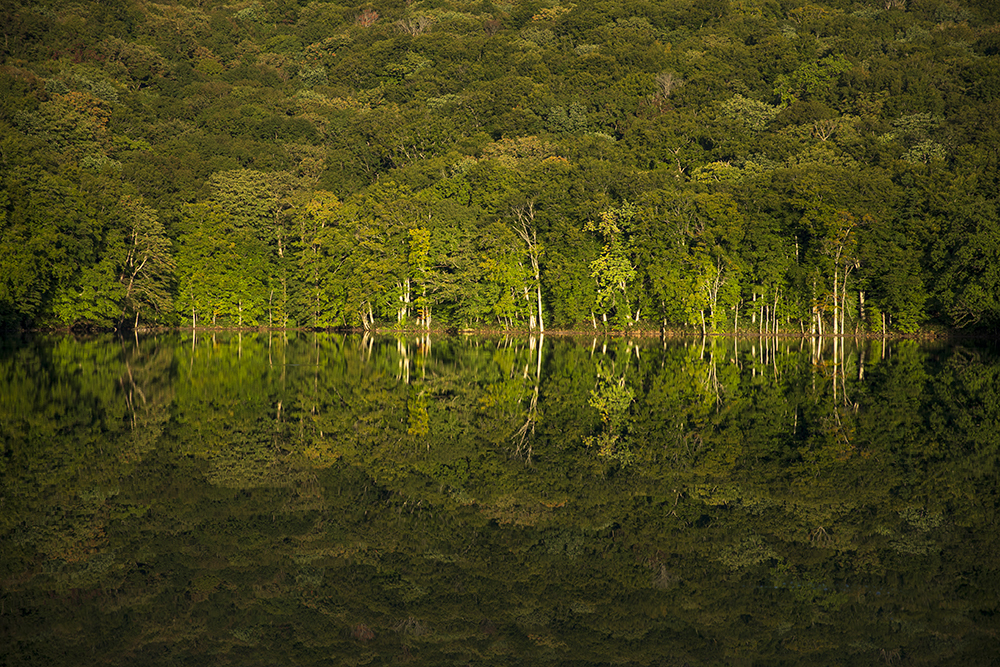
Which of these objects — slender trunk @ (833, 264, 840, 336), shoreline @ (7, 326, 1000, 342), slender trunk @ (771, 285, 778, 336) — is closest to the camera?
shoreline @ (7, 326, 1000, 342)

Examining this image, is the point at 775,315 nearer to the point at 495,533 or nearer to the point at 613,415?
the point at 613,415

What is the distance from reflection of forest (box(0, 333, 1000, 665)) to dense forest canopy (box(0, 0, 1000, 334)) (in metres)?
48.5

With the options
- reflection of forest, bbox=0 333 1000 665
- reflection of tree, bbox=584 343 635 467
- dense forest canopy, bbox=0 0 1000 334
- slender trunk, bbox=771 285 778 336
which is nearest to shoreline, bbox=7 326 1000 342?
slender trunk, bbox=771 285 778 336

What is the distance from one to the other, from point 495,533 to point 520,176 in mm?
75939

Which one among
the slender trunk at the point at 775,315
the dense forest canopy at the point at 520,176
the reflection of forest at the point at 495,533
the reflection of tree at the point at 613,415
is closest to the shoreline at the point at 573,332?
the slender trunk at the point at 775,315

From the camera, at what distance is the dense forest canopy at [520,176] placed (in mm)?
71062

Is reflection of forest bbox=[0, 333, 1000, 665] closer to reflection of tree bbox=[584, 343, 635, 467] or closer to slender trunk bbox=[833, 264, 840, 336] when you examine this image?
reflection of tree bbox=[584, 343, 635, 467]

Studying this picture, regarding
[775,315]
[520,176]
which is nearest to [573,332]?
[520,176]

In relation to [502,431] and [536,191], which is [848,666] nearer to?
[502,431]

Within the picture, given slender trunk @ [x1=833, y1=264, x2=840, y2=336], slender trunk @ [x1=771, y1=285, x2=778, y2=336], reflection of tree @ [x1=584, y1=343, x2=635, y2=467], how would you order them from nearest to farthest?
reflection of tree @ [x1=584, y1=343, x2=635, y2=467] < slender trunk @ [x1=833, y1=264, x2=840, y2=336] < slender trunk @ [x1=771, y1=285, x2=778, y2=336]

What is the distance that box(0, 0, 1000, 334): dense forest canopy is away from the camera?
71.1 meters

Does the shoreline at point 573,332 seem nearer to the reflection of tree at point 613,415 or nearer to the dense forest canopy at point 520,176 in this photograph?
the dense forest canopy at point 520,176

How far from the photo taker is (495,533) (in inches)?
431

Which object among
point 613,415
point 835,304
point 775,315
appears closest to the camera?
point 613,415
